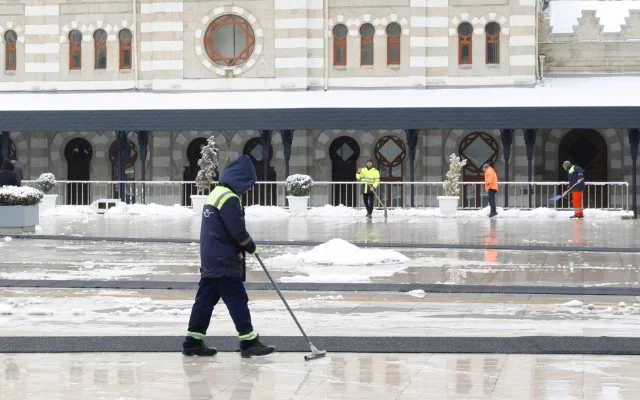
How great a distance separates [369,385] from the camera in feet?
29.9

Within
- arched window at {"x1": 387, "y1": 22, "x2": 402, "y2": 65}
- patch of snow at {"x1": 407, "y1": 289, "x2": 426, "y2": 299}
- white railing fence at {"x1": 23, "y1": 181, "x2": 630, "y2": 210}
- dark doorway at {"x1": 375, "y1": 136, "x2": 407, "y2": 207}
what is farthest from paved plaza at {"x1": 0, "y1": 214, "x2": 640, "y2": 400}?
arched window at {"x1": 387, "y1": 22, "x2": 402, "y2": 65}

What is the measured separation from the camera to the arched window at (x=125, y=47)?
147ft

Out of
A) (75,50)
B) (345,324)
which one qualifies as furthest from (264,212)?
(345,324)

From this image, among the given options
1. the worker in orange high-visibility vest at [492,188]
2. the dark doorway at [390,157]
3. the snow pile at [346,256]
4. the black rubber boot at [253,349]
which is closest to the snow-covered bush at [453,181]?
the worker in orange high-visibility vest at [492,188]

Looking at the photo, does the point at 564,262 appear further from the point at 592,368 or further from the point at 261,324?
the point at 592,368

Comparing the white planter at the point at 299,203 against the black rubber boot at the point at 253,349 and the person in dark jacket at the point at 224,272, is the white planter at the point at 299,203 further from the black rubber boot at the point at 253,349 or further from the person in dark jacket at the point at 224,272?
the black rubber boot at the point at 253,349

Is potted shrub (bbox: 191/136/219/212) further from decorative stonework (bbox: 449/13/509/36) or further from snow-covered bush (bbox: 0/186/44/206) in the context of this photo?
snow-covered bush (bbox: 0/186/44/206)

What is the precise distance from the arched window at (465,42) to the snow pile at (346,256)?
77.9 ft

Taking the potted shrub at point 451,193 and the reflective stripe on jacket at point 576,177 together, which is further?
Answer: the potted shrub at point 451,193

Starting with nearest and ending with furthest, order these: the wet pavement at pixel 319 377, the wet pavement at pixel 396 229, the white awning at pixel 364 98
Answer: the wet pavement at pixel 319 377
the wet pavement at pixel 396 229
the white awning at pixel 364 98

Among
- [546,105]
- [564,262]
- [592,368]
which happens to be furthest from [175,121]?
[592,368]

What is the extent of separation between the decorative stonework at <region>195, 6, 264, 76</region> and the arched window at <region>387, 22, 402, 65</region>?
4.51 metres

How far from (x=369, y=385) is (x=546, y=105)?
102 ft

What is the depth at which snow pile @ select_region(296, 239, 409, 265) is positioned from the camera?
1920 cm
